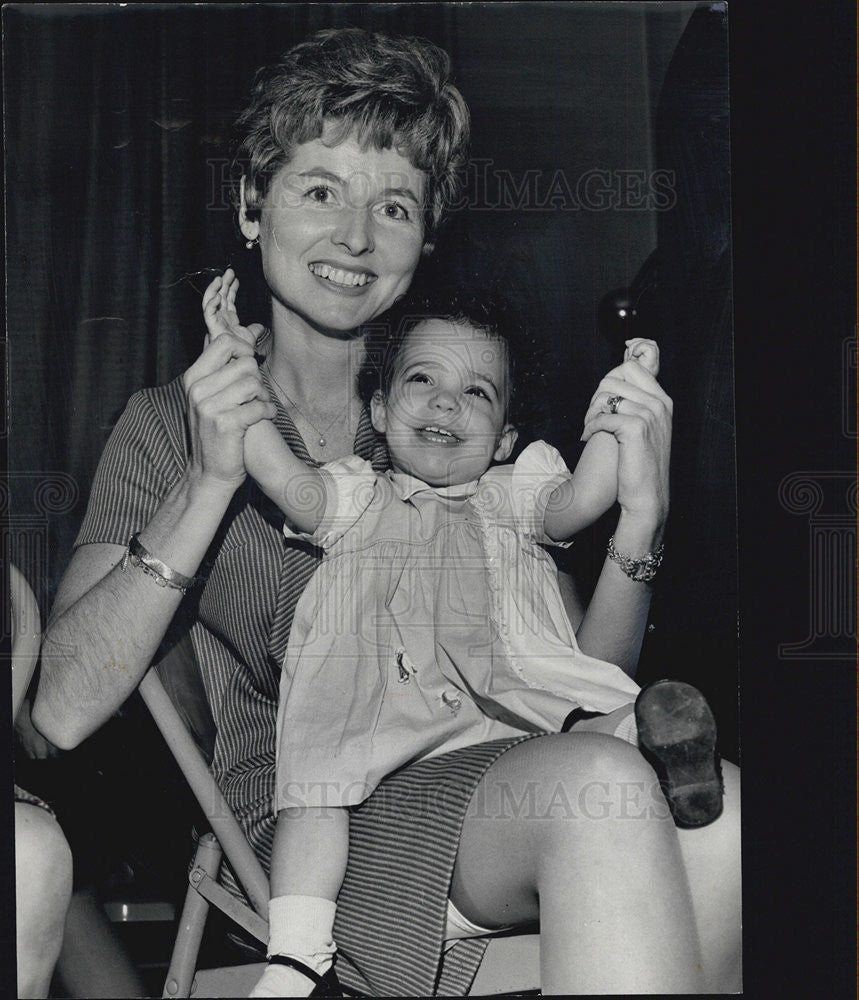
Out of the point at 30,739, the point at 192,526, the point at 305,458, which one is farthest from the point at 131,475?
the point at 30,739

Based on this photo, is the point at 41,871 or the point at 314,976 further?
the point at 41,871

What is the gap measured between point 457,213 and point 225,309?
40 cm

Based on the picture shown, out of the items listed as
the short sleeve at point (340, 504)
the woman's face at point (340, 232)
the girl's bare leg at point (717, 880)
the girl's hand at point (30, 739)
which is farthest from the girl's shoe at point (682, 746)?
the girl's hand at point (30, 739)

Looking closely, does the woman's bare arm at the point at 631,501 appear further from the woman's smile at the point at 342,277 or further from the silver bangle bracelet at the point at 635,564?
the woman's smile at the point at 342,277

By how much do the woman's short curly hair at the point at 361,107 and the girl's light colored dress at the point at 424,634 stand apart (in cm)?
44

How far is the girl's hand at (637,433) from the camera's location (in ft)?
6.32

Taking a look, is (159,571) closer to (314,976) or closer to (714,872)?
(314,976)

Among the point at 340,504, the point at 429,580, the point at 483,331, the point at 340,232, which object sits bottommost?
the point at 429,580

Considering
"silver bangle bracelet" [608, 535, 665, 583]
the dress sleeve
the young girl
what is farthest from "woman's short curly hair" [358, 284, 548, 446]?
the dress sleeve

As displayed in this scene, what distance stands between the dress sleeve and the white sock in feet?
2.04

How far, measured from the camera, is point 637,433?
6.34 ft

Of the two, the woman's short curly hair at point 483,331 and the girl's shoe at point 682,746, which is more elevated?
the woman's short curly hair at point 483,331

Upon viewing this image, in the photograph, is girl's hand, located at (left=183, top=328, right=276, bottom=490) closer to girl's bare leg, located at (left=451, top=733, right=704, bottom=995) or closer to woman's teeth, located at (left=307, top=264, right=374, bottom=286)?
woman's teeth, located at (left=307, top=264, right=374, bottom=286)

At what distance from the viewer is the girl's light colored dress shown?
183 centimetres
